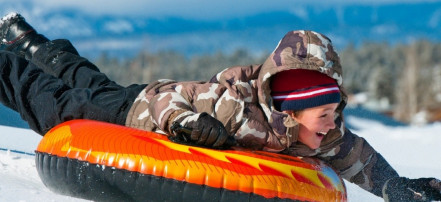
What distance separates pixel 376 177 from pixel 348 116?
13837 mm

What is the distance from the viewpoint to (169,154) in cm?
234

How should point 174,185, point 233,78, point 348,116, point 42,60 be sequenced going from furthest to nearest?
point 348,116 < point 42,60 < point 233,78 < point 174,185

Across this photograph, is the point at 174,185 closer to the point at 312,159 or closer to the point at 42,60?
the point at 312,159

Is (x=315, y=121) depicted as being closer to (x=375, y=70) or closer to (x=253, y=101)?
(x=253, y=101)

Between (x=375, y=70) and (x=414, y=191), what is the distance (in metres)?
43.9

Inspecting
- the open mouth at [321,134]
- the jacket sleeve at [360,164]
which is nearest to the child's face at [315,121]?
the open mouth at [321,134]

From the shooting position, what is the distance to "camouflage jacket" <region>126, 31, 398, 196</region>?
2.59m

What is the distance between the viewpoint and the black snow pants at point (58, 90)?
3.10 m

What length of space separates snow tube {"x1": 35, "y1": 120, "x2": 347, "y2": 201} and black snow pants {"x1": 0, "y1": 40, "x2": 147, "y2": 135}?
0.52 meters

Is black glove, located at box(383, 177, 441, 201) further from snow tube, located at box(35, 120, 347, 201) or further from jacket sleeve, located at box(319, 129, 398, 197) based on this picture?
snow tube, located at box(35, 120, 347, 201)

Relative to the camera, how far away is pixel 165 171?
7.52ft

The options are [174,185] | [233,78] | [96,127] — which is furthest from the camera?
[233,78]

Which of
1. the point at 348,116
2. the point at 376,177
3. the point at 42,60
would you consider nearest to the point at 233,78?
the point at 376,177

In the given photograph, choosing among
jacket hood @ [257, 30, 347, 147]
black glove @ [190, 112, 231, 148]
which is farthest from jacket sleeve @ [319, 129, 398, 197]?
black glove @ [190, 112, 231, 148]
